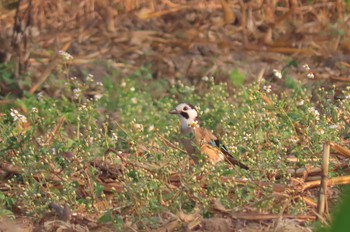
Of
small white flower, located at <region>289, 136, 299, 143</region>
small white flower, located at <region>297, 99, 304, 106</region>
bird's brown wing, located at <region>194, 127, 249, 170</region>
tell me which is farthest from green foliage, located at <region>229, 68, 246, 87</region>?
small white flower, located at <region>289, 136, 299, 143</region>

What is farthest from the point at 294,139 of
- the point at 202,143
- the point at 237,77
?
the point at 237,77

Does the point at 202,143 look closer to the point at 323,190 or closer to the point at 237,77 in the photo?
the point at 323,190

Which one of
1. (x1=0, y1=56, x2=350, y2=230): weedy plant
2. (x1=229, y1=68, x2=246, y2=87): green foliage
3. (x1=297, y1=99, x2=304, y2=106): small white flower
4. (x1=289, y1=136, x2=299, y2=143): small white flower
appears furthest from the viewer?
(x1=229, y1=68, x2=246, y2=87): green foliage

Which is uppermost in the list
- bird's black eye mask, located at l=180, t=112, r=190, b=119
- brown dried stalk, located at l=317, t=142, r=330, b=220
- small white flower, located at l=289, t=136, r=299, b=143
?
brown dried stalk, located at l=317, t=142, r=330, b=220

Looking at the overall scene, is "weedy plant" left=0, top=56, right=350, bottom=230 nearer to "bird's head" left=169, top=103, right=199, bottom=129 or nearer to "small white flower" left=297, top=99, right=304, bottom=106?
"small white flower" left=297, top=99, right=304, bottom=106

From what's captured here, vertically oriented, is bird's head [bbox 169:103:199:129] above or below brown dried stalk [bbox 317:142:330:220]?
below

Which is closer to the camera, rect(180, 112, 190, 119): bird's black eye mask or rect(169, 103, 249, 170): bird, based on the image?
rect(169, 103, 249, 170): bird

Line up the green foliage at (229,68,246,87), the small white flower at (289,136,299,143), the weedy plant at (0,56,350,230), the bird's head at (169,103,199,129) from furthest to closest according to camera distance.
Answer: the green foliage at (229,68,246,87)
the bird's head at (169,103,199,129)
the small white flower at (289,136,299,143)
the weedy plant at (0,56,350,230)

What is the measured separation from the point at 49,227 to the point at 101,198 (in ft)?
1.24

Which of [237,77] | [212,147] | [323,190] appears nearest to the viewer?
[323,190]

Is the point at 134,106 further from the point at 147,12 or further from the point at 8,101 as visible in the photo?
the point at 147,12

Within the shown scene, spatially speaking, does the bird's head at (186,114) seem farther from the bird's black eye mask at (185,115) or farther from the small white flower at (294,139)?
the small white flower at (294,139)

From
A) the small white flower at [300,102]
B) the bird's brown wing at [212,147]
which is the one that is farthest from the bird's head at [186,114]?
the small white flower at [300,102]

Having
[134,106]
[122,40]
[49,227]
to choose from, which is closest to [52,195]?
[49,227]
